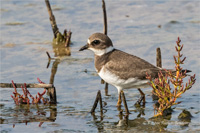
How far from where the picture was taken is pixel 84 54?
1209cm

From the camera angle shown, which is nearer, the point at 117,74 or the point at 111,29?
the point at 117,74

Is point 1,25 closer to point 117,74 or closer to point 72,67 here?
point 72,67

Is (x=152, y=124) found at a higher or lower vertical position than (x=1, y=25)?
lower

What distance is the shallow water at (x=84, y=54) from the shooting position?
8.26m

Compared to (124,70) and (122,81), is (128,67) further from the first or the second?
(122,81)

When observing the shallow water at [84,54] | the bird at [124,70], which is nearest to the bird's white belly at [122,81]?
the bird at [124,70]

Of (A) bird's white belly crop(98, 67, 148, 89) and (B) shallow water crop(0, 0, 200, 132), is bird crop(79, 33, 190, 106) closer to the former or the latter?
(A) bird's white belly crop(98, 67, 148, 89)

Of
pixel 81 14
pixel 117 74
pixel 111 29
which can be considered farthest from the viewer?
pixel 81 14

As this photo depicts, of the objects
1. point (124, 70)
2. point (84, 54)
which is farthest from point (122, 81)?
point (84, 54)

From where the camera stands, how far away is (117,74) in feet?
28.5

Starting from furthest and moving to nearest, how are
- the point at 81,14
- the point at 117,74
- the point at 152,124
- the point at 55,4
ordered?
the point at 55,4
the point at 81,14
the point at 117,74
the point at 152,124

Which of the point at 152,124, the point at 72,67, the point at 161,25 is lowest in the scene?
the point at 152,124

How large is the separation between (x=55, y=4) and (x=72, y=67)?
5.62 metres

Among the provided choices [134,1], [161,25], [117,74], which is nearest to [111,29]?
[161,25]
